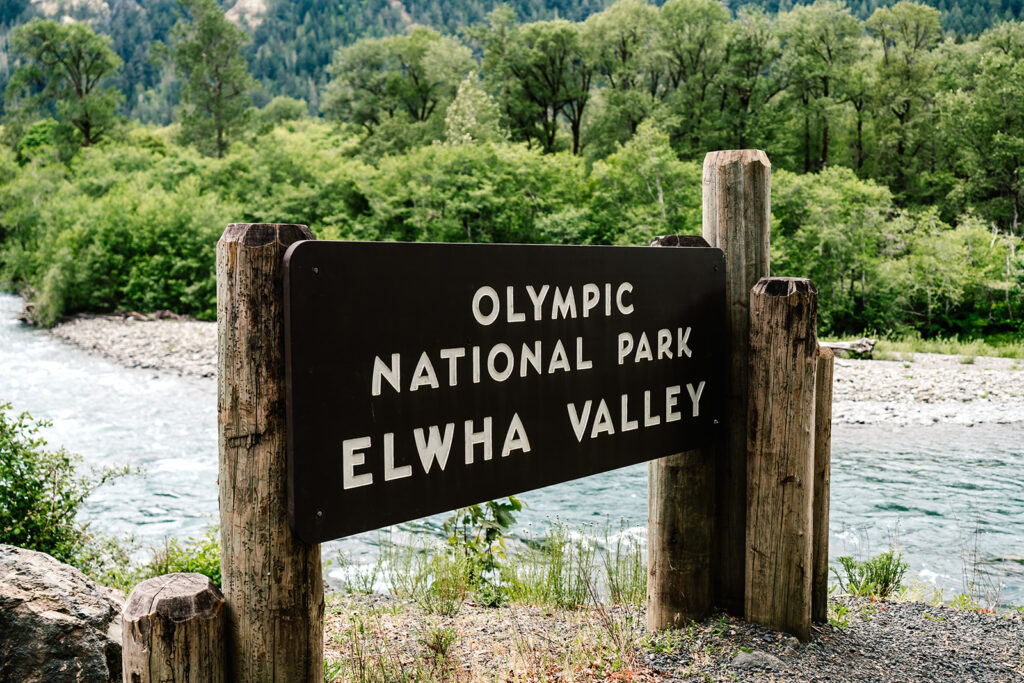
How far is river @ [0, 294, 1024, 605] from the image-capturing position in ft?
26.2

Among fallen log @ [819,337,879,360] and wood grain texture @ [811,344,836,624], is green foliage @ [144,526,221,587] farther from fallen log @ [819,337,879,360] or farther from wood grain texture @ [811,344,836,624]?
fallen log @ [819,337,879,360]

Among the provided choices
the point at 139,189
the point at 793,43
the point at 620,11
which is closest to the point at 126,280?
the point at 139,189

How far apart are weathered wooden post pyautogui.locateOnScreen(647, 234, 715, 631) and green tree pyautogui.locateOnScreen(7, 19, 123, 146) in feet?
195

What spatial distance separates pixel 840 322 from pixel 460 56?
32.7m

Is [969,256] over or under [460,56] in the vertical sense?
under

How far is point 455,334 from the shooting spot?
2336mm

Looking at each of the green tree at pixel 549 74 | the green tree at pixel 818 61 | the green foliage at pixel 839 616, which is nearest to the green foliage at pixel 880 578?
the green foliage at pixel 839 616

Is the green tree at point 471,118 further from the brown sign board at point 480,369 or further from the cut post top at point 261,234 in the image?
the cut post top at point 261,234

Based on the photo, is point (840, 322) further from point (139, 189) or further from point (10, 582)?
point (139, 189)

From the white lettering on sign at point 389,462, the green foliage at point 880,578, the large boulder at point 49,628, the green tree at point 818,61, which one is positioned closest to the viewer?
the white lettering on sign at point 389,462

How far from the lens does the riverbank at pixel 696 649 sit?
3.07m

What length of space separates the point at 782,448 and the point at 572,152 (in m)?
44.8

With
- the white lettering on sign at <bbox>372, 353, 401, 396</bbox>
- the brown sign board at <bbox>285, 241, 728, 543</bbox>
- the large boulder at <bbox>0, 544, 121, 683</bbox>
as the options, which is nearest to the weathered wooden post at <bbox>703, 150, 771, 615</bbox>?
the brown sign board at <bbox>285, 241, 728, 543</bbox>

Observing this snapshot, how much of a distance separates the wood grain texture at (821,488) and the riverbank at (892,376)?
1190 cm
